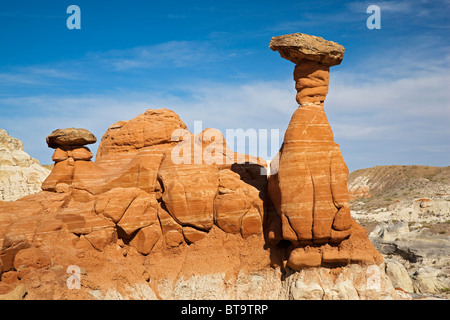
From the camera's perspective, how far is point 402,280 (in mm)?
28219

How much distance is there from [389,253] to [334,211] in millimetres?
17474

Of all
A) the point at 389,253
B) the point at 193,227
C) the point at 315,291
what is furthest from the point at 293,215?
the point at 389,253

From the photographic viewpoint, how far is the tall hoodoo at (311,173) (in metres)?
22.7

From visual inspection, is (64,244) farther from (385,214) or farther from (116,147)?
(385,214)

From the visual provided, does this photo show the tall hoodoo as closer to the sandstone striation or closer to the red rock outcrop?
the sandstone striation

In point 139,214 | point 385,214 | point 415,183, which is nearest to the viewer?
point 139,214

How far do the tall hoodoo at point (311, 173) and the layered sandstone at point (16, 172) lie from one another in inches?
1399

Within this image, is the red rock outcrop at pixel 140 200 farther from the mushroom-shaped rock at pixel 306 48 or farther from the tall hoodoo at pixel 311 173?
the mushroom-shaped rock at pixel 306 48

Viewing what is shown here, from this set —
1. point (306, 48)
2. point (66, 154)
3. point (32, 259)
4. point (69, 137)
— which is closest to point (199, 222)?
point (32, 259)

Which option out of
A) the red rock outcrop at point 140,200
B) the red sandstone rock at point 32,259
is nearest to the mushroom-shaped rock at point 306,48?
the red rock outcrop at point 140,200

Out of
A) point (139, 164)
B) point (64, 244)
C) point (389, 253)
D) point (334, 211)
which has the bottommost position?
point (389, 253)

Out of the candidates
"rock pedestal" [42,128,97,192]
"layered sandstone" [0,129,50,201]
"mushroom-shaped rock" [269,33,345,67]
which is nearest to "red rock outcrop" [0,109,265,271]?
"rock pedestal" [42,128,97,192]

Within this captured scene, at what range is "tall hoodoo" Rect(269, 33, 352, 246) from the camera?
22719 mm

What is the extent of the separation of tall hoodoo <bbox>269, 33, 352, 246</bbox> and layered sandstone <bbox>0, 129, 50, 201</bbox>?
35.5 meters
